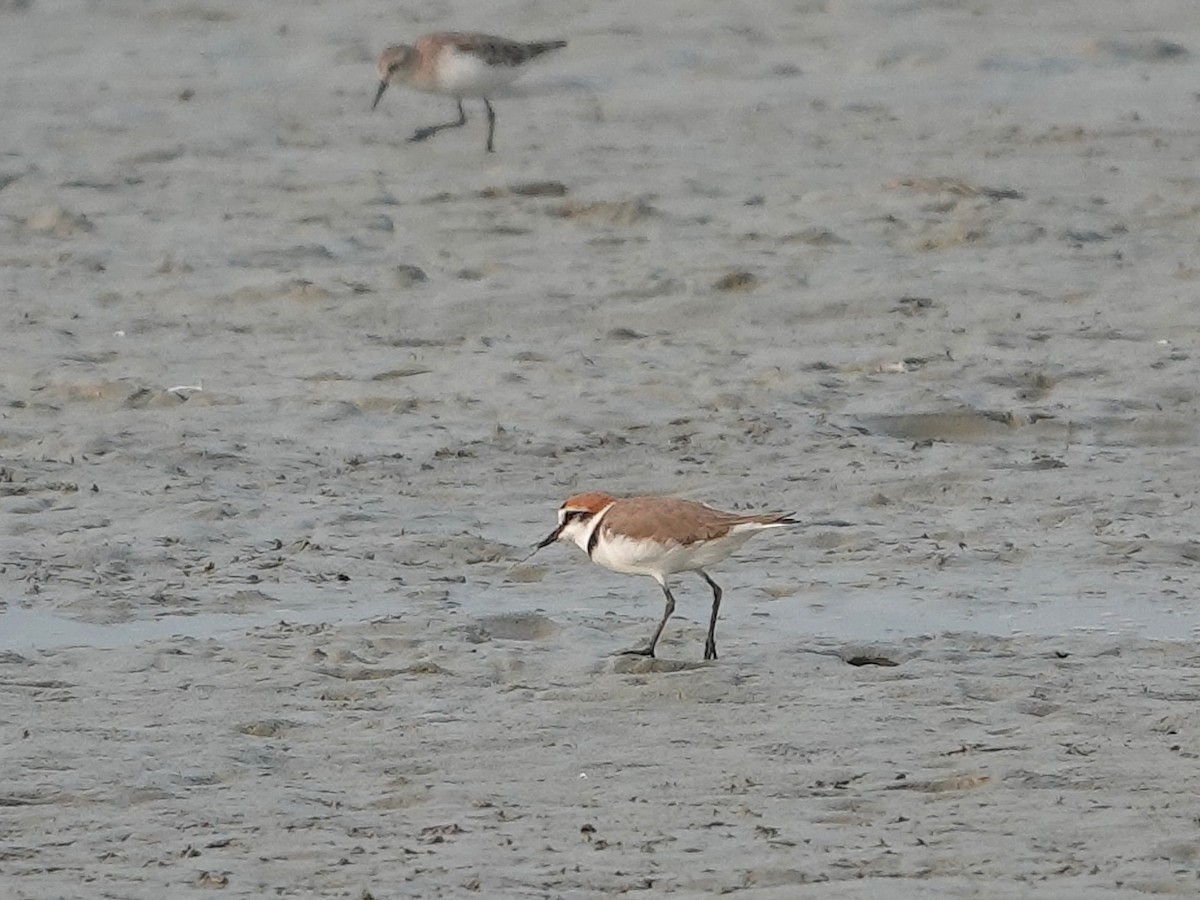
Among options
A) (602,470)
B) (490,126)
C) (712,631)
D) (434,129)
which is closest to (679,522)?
(712,631)

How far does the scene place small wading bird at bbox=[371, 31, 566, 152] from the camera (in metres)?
15.9

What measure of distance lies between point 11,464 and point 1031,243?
5630 millimetres

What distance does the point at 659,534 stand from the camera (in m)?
7.58

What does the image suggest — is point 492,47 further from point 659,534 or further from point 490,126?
point 659,534

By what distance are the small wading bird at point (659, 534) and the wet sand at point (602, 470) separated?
0.91 ft

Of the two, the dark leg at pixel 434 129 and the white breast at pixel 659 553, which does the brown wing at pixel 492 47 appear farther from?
the white breast at pixel 659 553

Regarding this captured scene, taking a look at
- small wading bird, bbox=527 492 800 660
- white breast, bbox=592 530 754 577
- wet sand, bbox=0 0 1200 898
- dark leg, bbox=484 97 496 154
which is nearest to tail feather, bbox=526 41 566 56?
wet sand, bbox=0 0 1200 898

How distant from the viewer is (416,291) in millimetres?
12188

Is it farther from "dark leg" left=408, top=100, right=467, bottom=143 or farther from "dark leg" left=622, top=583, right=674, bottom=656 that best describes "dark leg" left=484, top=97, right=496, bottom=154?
"dark leg" left=622, top=583, right=674, bottom=656

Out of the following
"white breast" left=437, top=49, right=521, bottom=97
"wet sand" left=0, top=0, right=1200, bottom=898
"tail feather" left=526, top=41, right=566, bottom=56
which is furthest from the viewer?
"tail feather" left=526, top=41, right=566, bottom=56

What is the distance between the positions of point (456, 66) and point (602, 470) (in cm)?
676

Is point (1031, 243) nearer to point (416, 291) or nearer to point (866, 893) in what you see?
point (416, 291)

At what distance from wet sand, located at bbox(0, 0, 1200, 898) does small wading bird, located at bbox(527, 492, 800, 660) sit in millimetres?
277

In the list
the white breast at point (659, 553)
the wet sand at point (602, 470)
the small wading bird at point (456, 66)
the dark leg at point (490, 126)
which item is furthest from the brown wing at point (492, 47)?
the white breast at point (659, 553)
